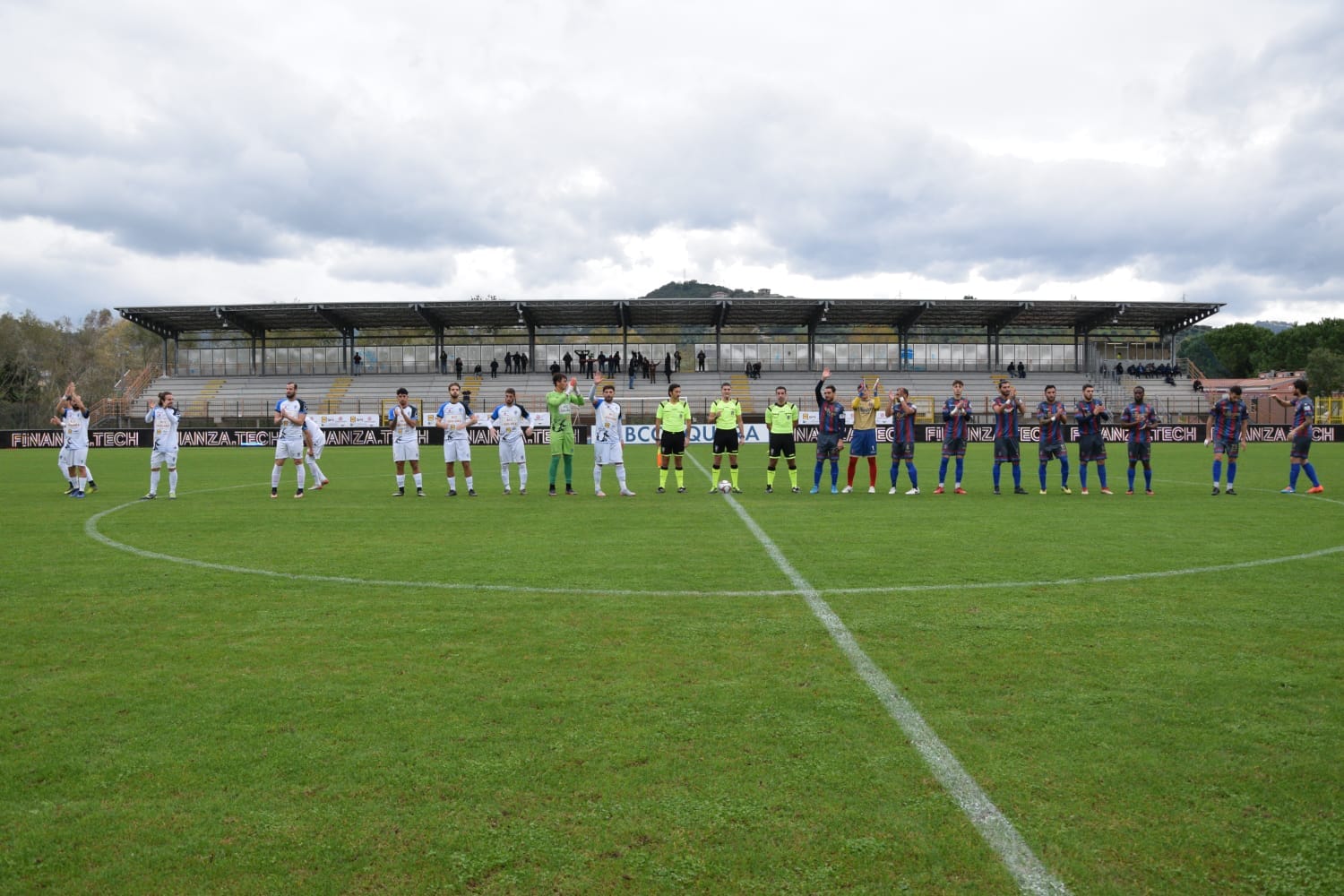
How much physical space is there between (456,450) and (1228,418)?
14.1 metres

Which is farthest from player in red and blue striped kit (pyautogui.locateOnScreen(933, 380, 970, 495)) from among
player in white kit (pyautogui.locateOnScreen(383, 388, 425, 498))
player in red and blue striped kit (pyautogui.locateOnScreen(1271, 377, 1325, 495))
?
player in white kit (pyautogui.locateOnScreen(383, 388, 425, 498))

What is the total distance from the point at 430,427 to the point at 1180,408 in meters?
41.8

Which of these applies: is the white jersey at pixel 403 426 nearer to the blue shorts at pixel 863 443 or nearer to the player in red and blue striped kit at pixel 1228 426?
the blue shorts at pixel 863 443

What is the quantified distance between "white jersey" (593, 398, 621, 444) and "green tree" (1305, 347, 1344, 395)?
3165 inches

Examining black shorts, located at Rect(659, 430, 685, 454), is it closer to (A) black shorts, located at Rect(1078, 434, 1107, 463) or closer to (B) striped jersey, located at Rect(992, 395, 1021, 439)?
(B) striped jersey, located at Rect(992, 395, 1021, 439)

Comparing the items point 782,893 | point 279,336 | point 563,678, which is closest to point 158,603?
point 563,678

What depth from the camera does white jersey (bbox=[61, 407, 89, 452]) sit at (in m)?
16.9

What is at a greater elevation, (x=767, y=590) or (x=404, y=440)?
(x=404, y=440)

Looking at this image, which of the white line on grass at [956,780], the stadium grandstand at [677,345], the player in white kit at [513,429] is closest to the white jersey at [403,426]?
the player in white kit at [513,429]

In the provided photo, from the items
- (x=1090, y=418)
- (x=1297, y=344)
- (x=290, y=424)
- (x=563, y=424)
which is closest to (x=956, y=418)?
(x=1090, y=418)

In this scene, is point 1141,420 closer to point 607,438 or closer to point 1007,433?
point 1007,433

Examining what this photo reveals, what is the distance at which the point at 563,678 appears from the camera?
5168 millimetres

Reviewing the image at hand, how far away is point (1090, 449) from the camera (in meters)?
16.9

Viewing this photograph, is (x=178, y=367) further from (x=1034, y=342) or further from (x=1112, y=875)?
(x=1112, y=875)
